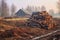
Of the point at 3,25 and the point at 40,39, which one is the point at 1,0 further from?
the point at 40,39

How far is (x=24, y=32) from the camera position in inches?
105

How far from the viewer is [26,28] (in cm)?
270

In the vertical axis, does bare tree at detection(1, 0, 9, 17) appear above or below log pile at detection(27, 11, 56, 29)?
above

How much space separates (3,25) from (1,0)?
404 millimetres

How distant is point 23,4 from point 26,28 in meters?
0.40

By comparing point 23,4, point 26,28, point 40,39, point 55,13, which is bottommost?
point 40,39

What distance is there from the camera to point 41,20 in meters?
2.74

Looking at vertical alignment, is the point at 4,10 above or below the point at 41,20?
above

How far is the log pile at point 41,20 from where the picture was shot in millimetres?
2719

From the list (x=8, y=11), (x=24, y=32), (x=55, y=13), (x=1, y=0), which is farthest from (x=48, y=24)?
(x=1, y=0)

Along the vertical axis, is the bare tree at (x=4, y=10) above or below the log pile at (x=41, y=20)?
above

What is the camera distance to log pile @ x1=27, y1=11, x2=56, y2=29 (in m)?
2.72

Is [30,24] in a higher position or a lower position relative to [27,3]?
lower

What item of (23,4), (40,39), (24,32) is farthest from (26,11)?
(40,39)
